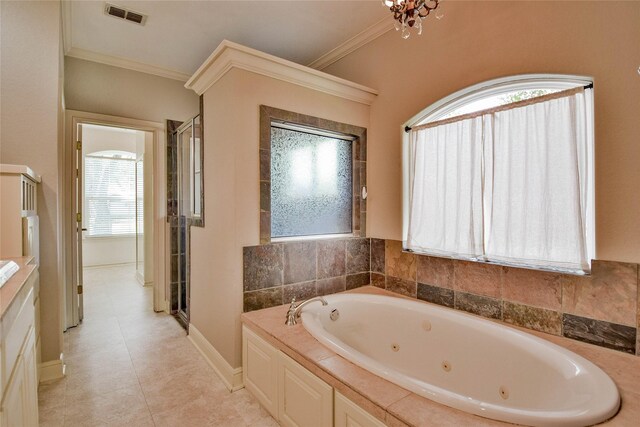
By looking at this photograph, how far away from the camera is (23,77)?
2.12 meters

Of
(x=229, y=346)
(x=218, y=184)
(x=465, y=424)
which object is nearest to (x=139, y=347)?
(x=229, y=346)

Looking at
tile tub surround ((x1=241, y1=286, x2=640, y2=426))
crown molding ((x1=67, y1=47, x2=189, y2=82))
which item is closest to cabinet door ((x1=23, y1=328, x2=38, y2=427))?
tile tub surround ((x1=241, y1=286, x2=640, y2=426))

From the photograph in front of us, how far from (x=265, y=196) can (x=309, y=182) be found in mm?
487

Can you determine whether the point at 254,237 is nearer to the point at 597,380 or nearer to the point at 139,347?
the point at 139,347

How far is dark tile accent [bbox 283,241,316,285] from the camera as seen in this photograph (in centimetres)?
242

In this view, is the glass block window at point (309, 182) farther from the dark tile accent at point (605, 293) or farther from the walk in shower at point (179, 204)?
the dark tile accent at point (605, 293)

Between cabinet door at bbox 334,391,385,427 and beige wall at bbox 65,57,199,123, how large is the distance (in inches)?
136

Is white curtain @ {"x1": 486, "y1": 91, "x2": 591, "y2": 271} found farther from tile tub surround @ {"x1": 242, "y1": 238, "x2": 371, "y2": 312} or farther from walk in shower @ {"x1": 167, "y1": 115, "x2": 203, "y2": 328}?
Answer: walk in shower @ {"x1": 167, "y1": 115, "x2": 203, "y2": 328}

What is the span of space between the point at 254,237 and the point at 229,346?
80cm

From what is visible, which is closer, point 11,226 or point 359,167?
point 11,226

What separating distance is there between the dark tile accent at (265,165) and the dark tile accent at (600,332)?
6.64ft

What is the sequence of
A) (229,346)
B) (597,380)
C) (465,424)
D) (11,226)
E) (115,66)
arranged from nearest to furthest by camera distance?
(465,424), (597,380), (11,226), (229,346), (115,66)

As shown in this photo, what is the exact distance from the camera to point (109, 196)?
640 centimetres

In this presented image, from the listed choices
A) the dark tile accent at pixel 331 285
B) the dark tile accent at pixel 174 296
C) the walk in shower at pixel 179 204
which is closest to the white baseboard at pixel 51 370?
the walk in shower at pixel 179 204
